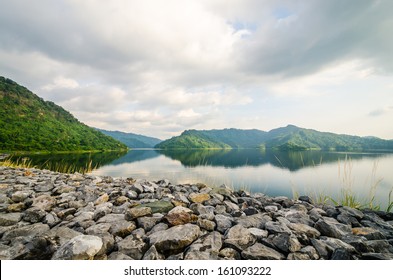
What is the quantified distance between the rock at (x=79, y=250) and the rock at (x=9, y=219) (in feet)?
6.15

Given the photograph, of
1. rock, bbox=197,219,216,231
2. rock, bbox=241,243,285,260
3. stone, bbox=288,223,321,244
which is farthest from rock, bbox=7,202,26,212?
stone, bbox=288,223,321,244

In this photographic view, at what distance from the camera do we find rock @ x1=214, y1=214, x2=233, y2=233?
3.05 meters

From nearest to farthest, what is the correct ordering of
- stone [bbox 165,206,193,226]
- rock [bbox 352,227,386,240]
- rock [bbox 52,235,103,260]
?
rock [bbox 52,235,103,260] → rock [bbox 352,227,386,240] → stone [bbox 165,206,193,226]

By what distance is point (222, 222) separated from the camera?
318cm

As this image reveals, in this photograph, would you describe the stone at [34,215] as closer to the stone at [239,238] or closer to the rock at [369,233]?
the stone at [239,238]

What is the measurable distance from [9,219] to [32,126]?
12846 centimetres

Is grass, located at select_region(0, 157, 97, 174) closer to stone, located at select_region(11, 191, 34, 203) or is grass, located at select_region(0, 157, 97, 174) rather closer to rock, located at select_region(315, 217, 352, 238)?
stone, located at select_region(11, 191, 34, 203)

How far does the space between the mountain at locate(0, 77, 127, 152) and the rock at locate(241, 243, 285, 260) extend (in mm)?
89266

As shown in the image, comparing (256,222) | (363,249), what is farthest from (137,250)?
(363,249)

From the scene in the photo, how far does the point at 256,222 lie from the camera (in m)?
3.24

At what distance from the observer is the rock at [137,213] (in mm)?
3363

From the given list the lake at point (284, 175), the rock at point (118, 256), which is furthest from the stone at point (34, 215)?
the lake at point (284, 175)

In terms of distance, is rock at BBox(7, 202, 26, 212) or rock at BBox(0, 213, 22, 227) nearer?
rock at BBox(0, 213, 22, 227)

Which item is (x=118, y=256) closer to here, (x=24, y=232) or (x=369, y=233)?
(x=24, y=232)
